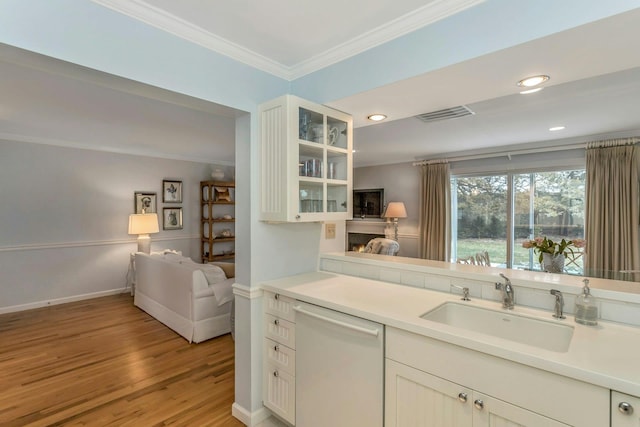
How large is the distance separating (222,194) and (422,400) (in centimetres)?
575

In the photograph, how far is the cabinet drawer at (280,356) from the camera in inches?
76.2

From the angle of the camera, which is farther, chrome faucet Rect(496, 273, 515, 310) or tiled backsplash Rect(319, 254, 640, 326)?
chrome faucet Rect(496, 273, 515, 310)

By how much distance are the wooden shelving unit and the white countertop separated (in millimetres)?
4429

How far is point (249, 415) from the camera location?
208cm

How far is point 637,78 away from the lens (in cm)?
242

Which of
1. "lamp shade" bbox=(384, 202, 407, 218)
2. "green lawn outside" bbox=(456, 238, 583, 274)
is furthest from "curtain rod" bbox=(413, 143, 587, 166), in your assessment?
"green lawn outside" bbox=(456, 238, 583, 274)

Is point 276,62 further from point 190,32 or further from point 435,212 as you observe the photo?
point 435,212

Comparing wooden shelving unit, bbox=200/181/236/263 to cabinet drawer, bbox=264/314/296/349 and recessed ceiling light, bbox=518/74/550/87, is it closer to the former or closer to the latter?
cabinet drawer, bbox=264/314/296/349

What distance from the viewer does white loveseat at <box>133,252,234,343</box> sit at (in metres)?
3.32

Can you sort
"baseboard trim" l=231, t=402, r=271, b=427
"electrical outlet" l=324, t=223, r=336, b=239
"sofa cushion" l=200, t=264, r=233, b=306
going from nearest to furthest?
"baseboard trim" l=231, t=402, r=271, b=427 < "electrical outlet" l=324, t=223, r=336, b=239 < "sofa cushion" l=200, t=264, r=233, b=306

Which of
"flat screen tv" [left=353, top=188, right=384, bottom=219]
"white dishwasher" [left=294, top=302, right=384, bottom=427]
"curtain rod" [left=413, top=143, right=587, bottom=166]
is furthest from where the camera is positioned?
"flat screen tv" [left=353, top=188, right=384, bottom=219]

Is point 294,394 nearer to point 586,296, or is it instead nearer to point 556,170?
point 586,296

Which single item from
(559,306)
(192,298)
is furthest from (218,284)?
(559,306)

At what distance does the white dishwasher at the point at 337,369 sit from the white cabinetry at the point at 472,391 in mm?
68
